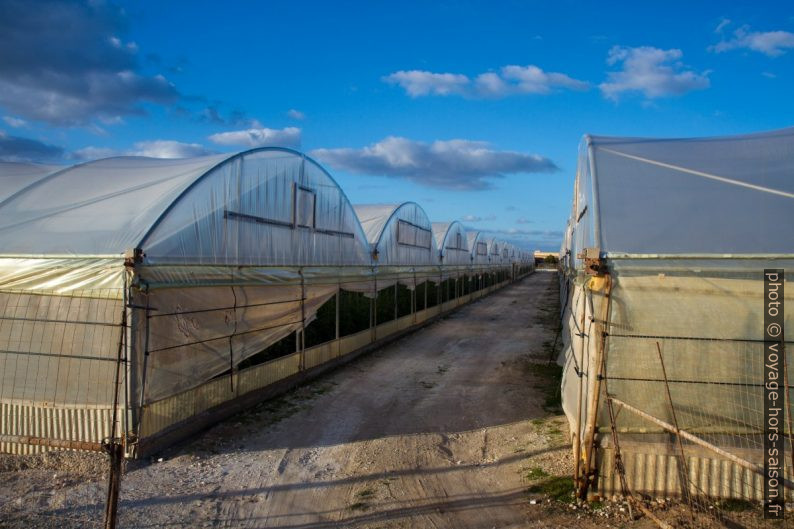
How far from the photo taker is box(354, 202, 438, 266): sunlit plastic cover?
752 inches

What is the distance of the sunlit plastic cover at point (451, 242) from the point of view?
29.8 meters

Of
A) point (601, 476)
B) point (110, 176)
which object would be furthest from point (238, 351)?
point (601, 476)

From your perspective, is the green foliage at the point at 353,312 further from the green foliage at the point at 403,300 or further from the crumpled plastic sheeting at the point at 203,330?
the green foliage at the point at 403,300

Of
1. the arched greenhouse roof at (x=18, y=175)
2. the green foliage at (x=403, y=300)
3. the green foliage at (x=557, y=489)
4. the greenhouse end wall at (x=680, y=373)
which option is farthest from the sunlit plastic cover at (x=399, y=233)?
the greenhouse end wall at (x=680, y=373)

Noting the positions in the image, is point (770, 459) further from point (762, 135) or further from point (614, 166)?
point (762, 135)

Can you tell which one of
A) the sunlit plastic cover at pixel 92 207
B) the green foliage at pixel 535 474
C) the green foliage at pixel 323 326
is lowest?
the green foliage at pixel 535 474

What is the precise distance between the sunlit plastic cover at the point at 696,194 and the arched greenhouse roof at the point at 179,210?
229 inches

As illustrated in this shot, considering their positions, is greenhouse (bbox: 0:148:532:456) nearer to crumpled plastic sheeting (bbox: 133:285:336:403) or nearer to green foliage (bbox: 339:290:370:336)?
crumpled plastic sheeting (bbox: 133:285:336:403)

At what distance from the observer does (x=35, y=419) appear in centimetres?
785

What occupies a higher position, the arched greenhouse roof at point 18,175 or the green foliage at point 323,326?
the arched greenhouse roof at point 18,175

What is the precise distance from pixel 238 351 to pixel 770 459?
7559 mm

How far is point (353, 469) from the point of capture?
24.4 feet

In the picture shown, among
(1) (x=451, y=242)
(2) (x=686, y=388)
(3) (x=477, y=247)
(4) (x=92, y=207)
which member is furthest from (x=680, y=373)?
(3) (x=477, y=247)

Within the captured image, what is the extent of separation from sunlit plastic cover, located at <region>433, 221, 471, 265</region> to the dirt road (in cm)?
1769
